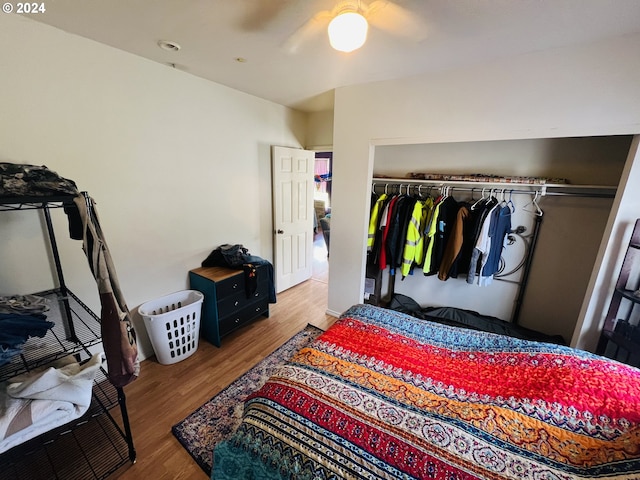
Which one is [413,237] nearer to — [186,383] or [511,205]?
[511,205]

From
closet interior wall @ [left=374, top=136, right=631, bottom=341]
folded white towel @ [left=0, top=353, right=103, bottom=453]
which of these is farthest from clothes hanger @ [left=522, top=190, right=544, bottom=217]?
folded white towel @ [left=0, top=353, right=103, bottom=453]

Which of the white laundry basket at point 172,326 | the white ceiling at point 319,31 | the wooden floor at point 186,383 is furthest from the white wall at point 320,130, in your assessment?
the white laundry basket at point 172,326

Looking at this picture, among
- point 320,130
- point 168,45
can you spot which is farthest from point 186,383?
point 320,130

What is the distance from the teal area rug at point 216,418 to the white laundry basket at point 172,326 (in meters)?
0.59

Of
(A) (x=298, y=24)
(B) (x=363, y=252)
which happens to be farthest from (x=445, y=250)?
(A) (x=298, y=24)

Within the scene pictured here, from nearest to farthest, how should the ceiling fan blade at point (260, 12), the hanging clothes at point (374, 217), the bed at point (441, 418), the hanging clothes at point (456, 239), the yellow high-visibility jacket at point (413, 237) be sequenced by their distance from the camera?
1. the bed at point (441, 418)
2. the ceiling fan blade at point (260, 12)
3. the hanging clothes at point (456, 239)
4. the yellow high-visibility jacket at point (413, 237)
5. the hanging clothes at point (374, 217)

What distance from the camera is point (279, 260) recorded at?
356 cm

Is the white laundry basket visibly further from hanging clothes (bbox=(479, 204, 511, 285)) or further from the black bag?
hanging clothes (bbox=(479, 204, 511, 285))

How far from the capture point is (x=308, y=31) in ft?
5.10

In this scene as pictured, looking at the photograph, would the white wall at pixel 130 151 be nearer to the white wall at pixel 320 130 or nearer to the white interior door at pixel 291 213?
the white interior door at pixel 291 213

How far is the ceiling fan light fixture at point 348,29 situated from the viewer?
1.17 m

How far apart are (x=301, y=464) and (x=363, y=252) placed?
77.6 inches

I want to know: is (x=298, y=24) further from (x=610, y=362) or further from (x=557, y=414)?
(x=610, y=362)

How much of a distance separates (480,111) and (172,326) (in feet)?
9.92
